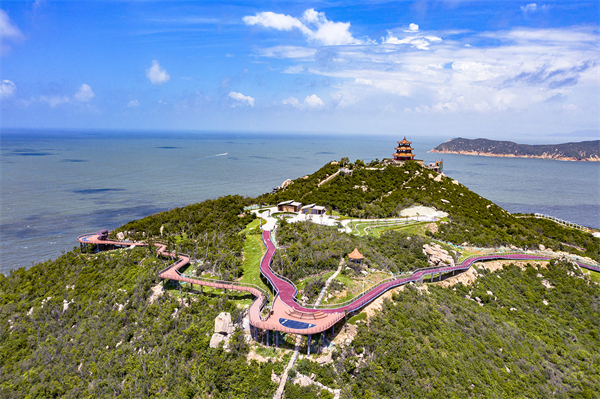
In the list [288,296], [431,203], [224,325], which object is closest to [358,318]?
[288,296]

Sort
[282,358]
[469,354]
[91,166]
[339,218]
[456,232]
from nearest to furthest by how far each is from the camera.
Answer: [282,358], [469,354], [456,232], [339,218], [91,166]

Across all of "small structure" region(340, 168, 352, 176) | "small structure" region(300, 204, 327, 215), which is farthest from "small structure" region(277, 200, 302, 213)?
"small structure" region(340, 168, 352, 176)

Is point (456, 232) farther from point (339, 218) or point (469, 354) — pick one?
point (469, 354)

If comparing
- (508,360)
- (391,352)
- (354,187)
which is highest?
(354,187)

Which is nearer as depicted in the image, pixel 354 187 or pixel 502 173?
pixel 354 187

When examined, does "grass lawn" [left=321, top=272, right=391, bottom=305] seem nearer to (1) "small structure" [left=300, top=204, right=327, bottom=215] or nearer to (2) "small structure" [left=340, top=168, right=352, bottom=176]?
(1) "small structure" [left=300, top=204, right=327, bottom=215]

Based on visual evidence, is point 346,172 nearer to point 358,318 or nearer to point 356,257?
point 356,257

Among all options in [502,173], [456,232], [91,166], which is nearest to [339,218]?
[456,232]
